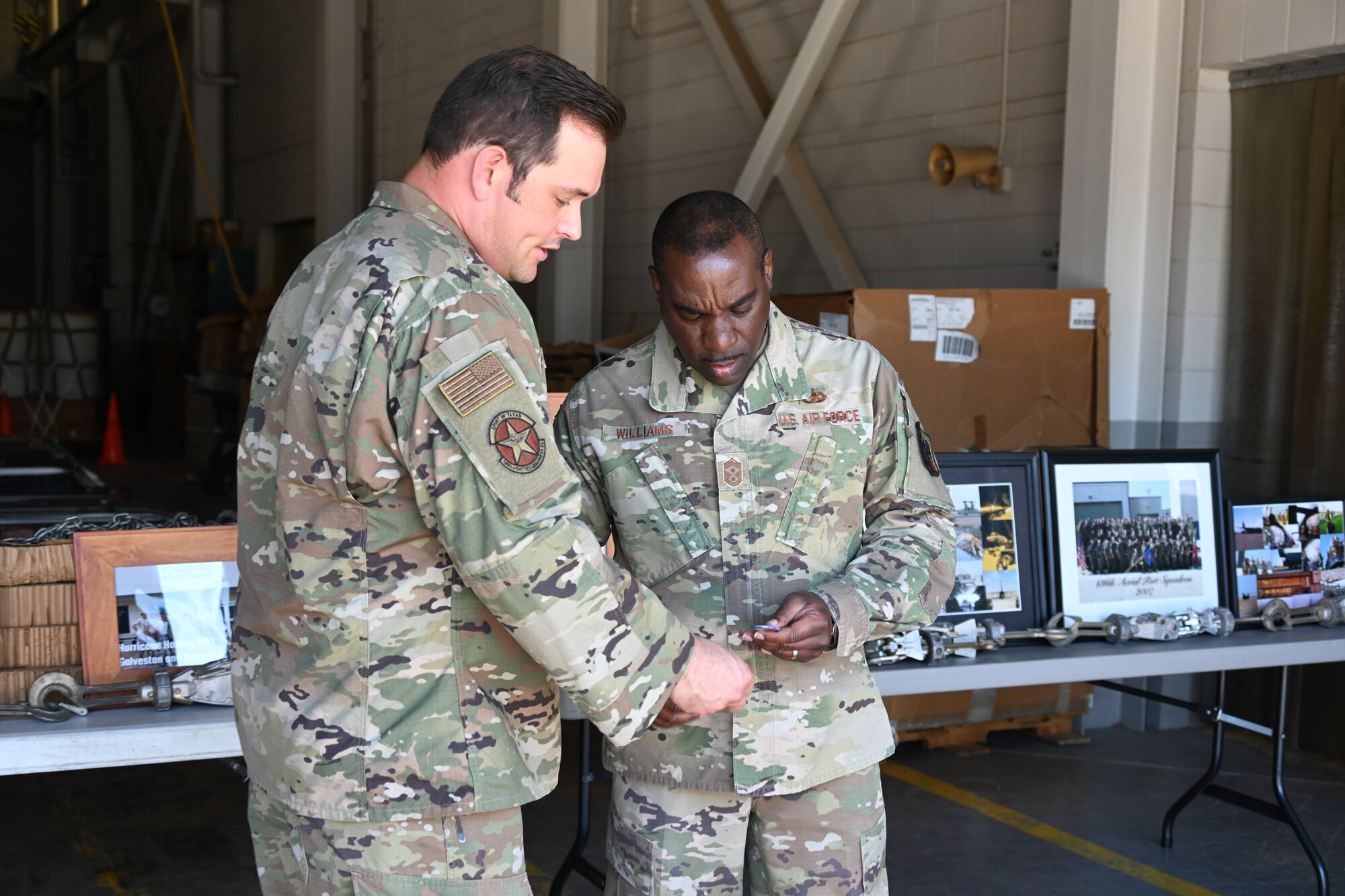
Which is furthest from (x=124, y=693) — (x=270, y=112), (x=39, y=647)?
(x=270, y=112)

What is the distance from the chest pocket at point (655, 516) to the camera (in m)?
2.02

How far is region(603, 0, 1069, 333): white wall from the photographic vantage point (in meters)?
5.18

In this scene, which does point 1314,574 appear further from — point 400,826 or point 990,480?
point 400,826

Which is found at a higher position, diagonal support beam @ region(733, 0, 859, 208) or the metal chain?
diagonal support beam @ region(733, 0, 859, 208)

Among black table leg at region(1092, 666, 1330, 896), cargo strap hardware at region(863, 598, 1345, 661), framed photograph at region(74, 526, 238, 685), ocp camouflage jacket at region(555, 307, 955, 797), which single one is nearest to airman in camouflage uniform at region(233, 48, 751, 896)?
ocp camouflage jacket at region(555, 307, 955, 797)

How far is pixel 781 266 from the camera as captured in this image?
671 centimetres

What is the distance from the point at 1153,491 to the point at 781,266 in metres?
3.52

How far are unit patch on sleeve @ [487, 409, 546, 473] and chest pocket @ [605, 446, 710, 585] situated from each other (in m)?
0.54

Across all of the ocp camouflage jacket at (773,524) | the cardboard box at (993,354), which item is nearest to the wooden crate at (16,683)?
the ocp camouflage jacket at (773,524)

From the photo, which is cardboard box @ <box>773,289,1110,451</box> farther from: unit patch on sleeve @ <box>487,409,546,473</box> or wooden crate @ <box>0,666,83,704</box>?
unit patch on sleeve @ <box>487,409,546,473</box>

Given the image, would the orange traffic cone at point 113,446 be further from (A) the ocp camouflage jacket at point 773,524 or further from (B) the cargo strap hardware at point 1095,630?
(A) the ocp camouflage jacket at point 773,524

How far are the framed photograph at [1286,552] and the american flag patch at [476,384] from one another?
2623 millimetres

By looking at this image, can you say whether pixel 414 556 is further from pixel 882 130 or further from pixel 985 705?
pixel 882 130

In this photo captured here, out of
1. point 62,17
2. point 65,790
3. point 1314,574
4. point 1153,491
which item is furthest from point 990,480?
point 62,17
